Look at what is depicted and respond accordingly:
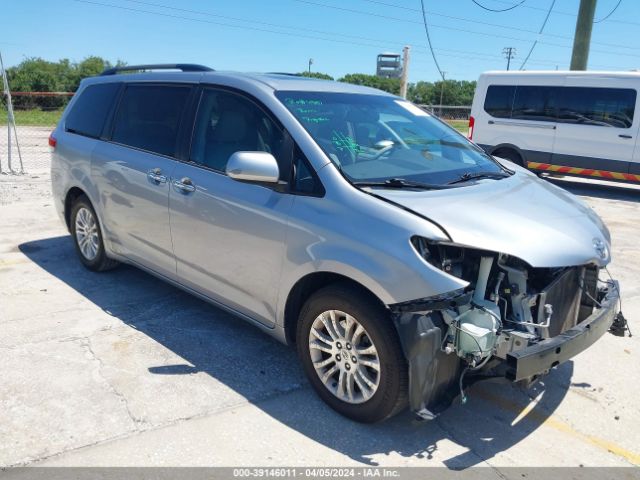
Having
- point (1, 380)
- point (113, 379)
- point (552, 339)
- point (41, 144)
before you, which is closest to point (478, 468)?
point (552, 339)

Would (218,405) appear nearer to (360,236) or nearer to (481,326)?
(360,236)

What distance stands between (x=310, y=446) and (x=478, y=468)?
860 mm

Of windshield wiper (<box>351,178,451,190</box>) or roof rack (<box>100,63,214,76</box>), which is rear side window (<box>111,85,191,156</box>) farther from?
windshield wiper (<box>351,178,451,190</box>)

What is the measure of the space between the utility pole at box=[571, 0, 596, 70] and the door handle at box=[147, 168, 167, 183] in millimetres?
14840

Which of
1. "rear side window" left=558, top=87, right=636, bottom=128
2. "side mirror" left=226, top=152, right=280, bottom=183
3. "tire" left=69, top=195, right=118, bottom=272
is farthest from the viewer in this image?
"rear side window" left=558, top=87, right=636, bottom=128

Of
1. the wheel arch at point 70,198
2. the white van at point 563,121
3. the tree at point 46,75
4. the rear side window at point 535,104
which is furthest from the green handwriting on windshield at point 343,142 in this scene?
the tree at point 46,75

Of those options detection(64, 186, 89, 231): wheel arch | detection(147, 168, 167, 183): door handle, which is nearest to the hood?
detection(147, 168, 167, 183): door handle

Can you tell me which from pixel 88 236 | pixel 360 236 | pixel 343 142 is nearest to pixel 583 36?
pixel 343 142

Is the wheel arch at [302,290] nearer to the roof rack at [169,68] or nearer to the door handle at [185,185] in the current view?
the door handle at [185,185]

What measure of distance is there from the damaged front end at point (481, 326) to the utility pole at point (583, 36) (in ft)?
48.7

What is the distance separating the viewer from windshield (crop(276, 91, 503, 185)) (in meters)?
3.40

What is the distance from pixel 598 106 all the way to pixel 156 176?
10059 mm

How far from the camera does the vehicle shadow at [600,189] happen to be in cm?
1152

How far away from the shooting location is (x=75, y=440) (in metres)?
2.94
